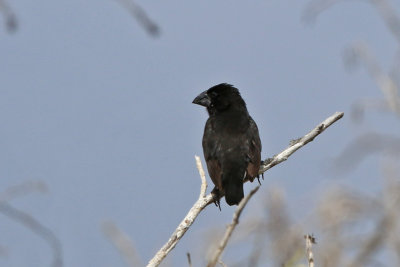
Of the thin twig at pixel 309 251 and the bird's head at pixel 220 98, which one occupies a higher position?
the bird's head at pixel 220 98

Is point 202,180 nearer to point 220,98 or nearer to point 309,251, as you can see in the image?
point 309,251

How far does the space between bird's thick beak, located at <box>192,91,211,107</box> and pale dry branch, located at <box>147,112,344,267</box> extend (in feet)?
4.34

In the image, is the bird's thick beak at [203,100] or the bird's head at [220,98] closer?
the bird's head at [220,98]

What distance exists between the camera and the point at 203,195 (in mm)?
4281

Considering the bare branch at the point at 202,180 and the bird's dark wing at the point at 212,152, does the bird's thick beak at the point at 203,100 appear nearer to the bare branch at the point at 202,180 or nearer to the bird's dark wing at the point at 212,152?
the bird's dark wing at the point at 212,152

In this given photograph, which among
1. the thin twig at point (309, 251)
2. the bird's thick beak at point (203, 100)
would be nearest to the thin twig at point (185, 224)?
the thin twig at point (309, 251)

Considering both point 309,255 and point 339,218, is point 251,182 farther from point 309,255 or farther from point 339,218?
point 309,255

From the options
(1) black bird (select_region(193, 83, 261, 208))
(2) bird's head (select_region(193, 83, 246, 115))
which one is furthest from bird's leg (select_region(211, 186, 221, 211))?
(2) bird's head (select_region(193, 83, 246, 115))

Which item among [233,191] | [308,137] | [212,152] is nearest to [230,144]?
[212,152]

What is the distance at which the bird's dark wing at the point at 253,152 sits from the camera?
5.95 metres

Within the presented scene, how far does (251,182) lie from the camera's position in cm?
601

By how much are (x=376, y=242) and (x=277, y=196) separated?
811 millimetres

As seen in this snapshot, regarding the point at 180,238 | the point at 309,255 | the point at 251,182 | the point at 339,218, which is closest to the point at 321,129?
the point at 339,218

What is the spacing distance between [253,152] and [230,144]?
0.74ft
